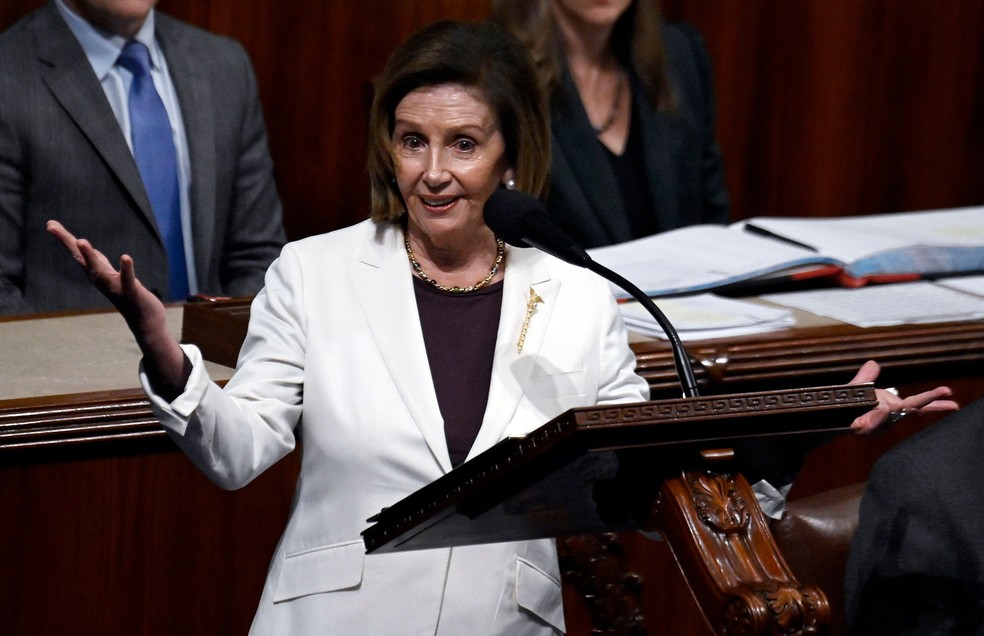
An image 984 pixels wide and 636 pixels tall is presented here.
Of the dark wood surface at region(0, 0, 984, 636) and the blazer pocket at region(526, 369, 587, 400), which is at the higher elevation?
the blazer pocket at region(526, 369, 587, 400)

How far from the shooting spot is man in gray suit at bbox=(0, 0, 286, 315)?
9.66 feet

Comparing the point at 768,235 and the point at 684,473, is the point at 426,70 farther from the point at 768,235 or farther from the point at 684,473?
the point at 768,235

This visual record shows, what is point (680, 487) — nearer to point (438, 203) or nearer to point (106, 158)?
point (438, 203)

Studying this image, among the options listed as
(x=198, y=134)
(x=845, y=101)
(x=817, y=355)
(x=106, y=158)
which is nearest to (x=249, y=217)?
(x=198, y=134)

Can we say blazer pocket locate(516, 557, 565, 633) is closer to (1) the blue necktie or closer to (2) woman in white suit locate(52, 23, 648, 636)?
(2) woman in white suit locate(52, 23, 648, 636)

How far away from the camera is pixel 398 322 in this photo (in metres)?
1.88

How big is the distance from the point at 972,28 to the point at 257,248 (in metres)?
2.60

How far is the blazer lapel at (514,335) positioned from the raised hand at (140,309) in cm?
42

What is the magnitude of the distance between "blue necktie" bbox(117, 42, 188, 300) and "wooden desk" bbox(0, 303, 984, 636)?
0.64m

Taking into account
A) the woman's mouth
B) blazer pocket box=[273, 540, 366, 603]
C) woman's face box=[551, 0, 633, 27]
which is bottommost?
blazer pocket box=[273, 540, 366, 603]

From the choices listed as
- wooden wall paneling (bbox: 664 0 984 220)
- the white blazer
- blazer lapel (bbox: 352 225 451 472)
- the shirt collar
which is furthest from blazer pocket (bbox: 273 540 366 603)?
wooden wall paneling (bbox: 664 0 984 220)

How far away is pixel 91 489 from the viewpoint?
2092mm

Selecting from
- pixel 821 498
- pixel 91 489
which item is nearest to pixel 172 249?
pixel 91 489

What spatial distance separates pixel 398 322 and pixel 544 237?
0.32 meters
